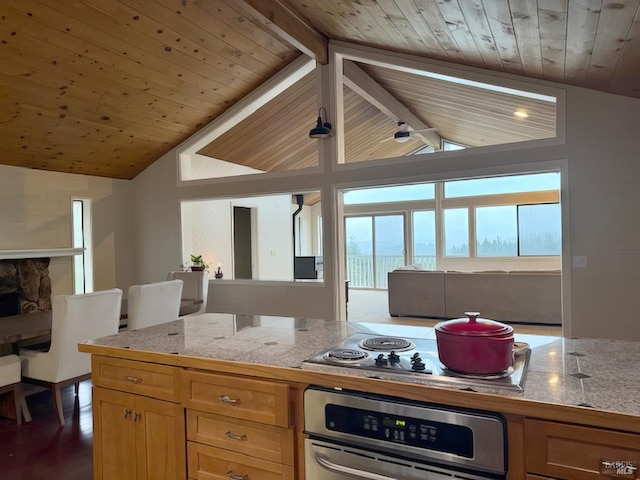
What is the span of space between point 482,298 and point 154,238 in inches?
202

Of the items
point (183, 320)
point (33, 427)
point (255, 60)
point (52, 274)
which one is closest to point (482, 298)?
point (255, 60)

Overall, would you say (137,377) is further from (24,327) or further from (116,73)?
(116,73)

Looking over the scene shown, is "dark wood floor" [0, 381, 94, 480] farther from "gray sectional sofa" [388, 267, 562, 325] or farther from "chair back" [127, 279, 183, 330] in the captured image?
"gray sectional sofa" [388, 267, 562, 325]

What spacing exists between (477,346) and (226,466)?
1.00 meters

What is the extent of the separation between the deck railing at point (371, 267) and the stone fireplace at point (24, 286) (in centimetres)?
702

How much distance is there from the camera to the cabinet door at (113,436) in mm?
1802

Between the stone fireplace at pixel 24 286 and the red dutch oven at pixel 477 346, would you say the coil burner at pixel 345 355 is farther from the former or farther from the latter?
the stone fireplace at pixel 24 286

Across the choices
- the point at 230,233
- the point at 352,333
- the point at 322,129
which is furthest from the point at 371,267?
the point at 352,333

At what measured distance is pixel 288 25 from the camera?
4.58m

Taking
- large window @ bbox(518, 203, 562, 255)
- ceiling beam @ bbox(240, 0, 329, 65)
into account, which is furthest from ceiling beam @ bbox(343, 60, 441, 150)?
large window @ bbox(518, 203, 562, 255)

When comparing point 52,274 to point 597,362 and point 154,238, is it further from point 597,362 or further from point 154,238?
point 597,362

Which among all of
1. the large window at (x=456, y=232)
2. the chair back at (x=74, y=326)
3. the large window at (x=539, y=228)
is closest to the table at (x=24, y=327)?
the chair back at (x=74, y=326)

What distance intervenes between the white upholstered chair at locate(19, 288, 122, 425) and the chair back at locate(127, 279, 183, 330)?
21cm

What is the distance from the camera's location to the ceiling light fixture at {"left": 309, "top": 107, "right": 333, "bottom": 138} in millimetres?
5250
